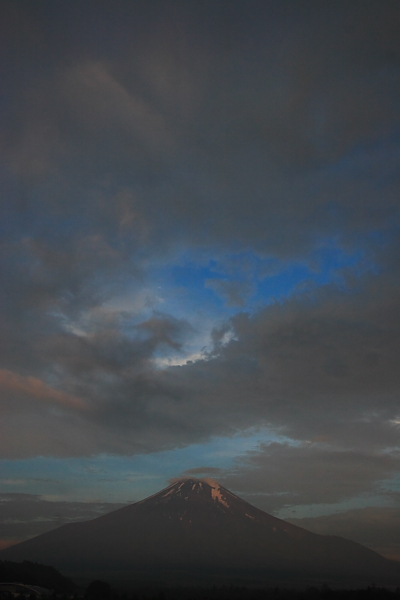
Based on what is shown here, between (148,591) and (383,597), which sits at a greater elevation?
(383,597)

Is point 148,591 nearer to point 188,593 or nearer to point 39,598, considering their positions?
point 188,593

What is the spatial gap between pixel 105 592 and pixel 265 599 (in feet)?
154

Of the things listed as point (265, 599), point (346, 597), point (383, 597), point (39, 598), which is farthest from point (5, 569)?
point (383, 597)

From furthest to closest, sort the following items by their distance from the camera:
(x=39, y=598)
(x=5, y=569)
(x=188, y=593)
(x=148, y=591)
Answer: (x=148, y=591) < (x=188, y=593) < (x=5, y=569) < (x=39, y=598)

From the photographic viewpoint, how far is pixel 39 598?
89.8 meters

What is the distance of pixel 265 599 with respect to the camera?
137m

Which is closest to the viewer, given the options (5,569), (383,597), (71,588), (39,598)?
(39,598)

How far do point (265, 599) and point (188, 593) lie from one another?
61.5 metres

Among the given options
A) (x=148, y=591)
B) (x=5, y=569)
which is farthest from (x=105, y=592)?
(x=148, y=591)

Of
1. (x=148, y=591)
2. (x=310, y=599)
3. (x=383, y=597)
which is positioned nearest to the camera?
(x=383, y=597)

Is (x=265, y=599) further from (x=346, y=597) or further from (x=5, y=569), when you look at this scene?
(x=5, y=569)

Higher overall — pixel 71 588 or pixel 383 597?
pixel 383 597

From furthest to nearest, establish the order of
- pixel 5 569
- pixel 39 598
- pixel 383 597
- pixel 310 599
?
pixel 5 569
pixel 310 599
pixel 383 597
pixel 39 598

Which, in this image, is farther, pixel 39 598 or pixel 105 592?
pixel 105 592
